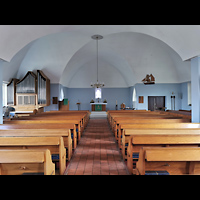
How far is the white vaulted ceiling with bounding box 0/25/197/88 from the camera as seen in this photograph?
5.09m

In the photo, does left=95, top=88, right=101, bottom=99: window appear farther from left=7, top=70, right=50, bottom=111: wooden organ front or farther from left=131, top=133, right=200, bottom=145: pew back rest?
left=131, top=133, right=200, bottom=145: pew back rest

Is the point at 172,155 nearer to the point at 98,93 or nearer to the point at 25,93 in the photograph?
the point at 25,93

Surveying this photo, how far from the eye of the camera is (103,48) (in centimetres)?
1356

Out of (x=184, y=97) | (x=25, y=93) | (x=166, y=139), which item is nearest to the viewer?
(x=166, y=139)

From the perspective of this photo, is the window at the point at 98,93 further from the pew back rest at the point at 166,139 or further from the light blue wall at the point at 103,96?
the pew back rest at the point at 166,139

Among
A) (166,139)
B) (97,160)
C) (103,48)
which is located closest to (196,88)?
(166,139)

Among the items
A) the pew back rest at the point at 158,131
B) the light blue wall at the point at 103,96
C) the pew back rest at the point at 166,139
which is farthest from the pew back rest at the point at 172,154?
the light blue wall at the point at 103,96

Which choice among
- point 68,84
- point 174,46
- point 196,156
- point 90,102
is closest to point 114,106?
point 90,102

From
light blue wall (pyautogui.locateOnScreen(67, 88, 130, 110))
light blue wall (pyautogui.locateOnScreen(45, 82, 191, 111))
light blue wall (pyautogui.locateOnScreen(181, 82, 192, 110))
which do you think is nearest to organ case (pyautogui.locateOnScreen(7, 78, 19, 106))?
light blue wall (pyautogui.locateOnScreen(45, 82, 191, 111))

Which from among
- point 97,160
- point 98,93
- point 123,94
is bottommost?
point 97,160

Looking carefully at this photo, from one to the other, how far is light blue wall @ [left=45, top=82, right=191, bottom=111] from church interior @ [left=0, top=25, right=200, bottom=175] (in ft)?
0.28

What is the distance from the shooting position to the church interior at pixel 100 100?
120 inches

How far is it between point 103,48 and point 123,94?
277 inches
